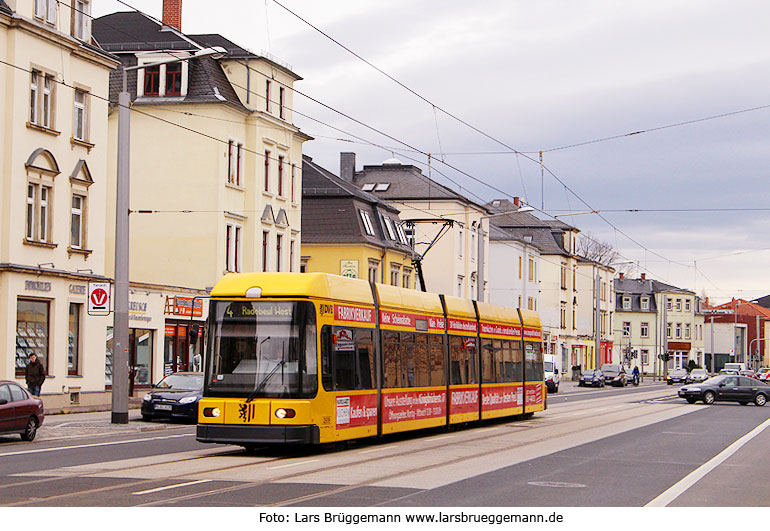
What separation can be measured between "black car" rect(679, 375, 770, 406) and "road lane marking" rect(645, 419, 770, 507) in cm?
2203

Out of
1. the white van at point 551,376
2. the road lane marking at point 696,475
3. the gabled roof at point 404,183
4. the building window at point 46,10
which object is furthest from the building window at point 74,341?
the gabled roof at point 404,183

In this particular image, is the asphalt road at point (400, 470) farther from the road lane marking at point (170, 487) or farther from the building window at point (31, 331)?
the building window at point (31, 331)

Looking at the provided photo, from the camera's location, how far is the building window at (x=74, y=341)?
34594 millimetres

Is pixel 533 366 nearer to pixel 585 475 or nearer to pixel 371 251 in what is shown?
pixel 585 475

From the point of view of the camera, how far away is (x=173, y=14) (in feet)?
162

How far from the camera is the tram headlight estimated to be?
1819cm

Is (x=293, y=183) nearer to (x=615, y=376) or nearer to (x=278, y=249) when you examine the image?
(x=278, y=249)

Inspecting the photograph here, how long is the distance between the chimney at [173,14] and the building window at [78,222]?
16.0m

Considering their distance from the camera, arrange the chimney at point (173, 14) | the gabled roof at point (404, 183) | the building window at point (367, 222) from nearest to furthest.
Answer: the chimney at point (173, 14) < the building window at point (367, 222) < the gabled roof at point (404, 183)

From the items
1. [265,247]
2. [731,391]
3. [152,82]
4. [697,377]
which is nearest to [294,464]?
[265,247]

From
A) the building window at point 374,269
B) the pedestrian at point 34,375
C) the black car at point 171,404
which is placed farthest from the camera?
the building window at point 374,269

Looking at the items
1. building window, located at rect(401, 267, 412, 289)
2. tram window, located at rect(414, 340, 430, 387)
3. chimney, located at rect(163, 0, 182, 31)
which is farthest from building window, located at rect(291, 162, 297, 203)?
tram window, located at rect(414, 340, 430, 387)

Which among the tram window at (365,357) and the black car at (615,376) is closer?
the tram window at (365,357)

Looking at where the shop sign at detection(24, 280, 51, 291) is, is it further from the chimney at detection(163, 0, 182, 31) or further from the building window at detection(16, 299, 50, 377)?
the chimney at detection(163, 0, 182, 31)
